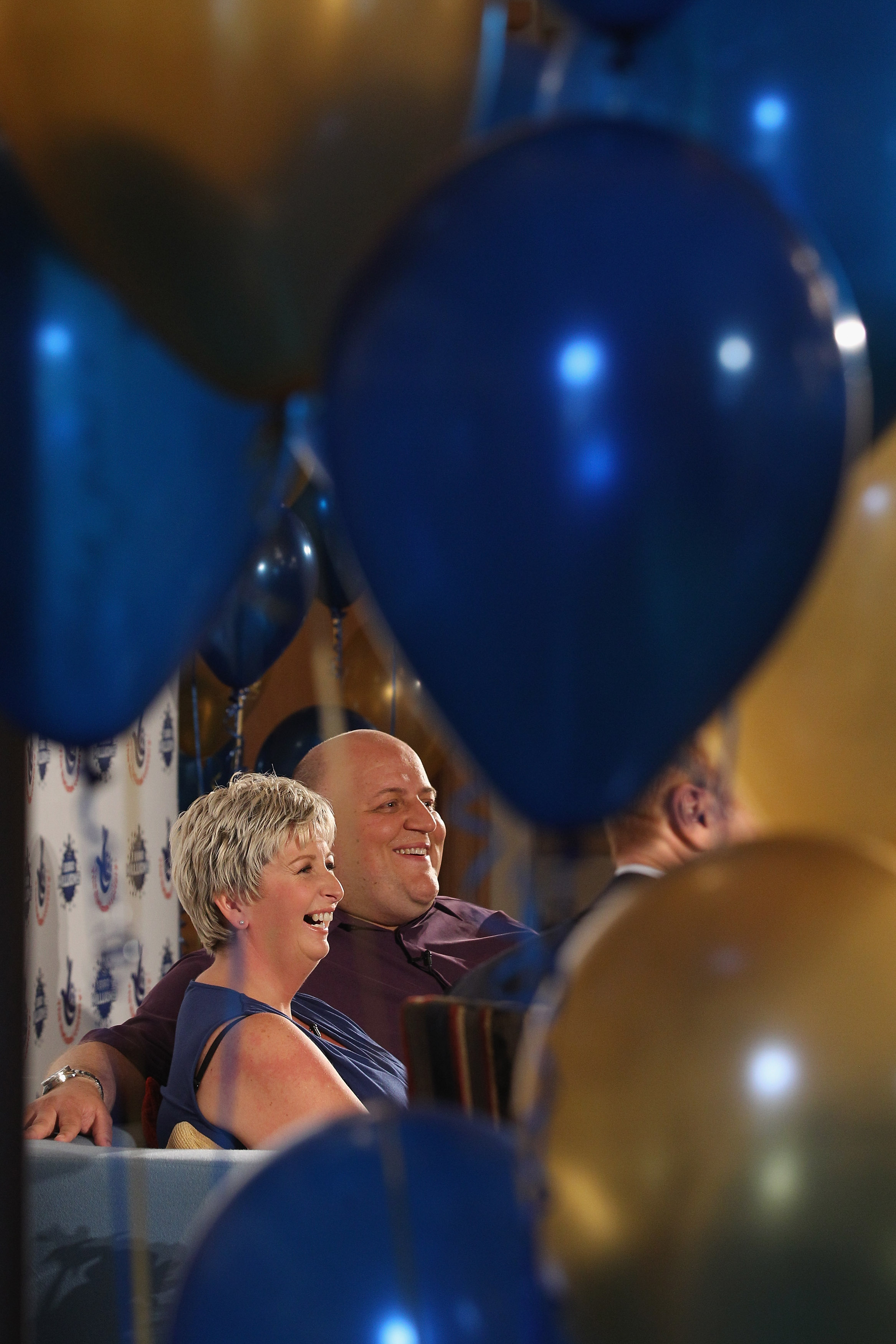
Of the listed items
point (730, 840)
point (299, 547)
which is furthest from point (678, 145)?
point (299, 547)

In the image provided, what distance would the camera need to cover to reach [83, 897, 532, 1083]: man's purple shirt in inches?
83.6

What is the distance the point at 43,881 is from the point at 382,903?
2.21 feet

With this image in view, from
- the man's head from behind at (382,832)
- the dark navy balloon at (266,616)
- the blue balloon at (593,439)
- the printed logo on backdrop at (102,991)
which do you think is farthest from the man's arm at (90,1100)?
the blue balloon at (593,439)

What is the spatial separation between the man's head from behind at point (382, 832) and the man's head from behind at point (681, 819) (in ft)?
4.21

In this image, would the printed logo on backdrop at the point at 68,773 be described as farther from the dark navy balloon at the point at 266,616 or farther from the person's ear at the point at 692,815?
the person's ear at the point at 692,815

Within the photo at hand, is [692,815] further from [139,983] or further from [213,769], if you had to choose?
[139,983]

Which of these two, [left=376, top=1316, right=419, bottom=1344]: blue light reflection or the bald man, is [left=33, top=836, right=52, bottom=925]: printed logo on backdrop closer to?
the bald man

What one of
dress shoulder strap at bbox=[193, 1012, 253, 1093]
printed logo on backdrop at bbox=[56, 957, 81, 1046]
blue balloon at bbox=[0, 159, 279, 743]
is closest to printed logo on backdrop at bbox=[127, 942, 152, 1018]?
printed logo on backdrop at bbox=[56, 957, 81, 1046]

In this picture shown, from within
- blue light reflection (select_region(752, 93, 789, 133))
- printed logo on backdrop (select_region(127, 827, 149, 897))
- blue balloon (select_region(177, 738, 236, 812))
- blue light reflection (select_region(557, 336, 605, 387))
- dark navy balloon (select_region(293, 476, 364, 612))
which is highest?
dark navy balloon (select_region(293, 476, 364, 612))

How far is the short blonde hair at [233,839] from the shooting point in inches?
73.3

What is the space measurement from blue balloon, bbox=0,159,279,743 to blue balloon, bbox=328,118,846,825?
160mm

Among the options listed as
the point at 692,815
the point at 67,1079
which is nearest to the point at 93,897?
the point at 67,1079

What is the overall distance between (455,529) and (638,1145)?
247 mm

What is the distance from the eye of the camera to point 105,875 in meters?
3.14
